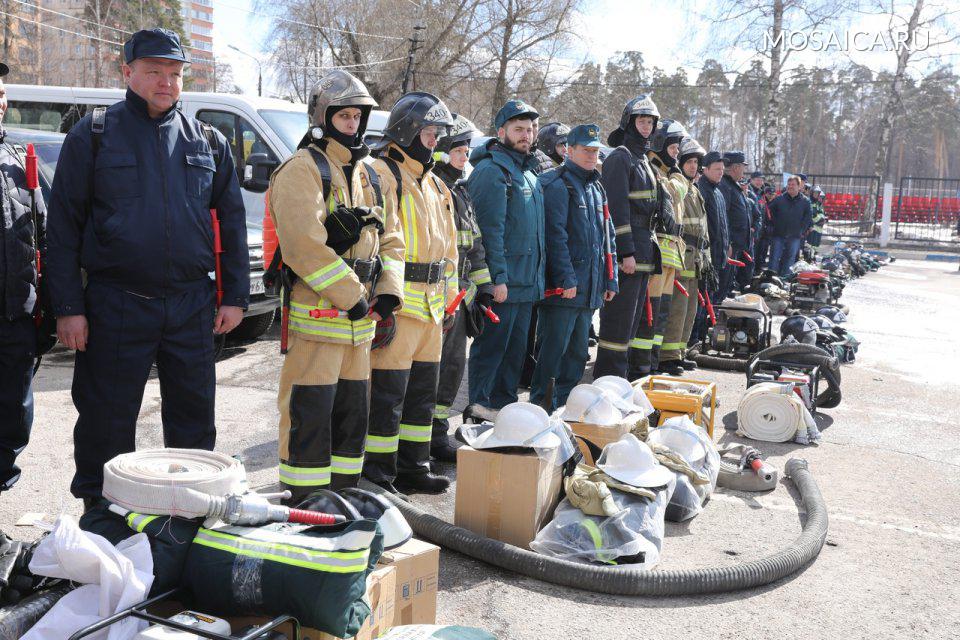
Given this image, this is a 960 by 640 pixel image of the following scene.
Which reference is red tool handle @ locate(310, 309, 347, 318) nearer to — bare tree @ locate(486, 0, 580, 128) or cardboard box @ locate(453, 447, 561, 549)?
cardboard box @ locate(453, 447, 561, 549)

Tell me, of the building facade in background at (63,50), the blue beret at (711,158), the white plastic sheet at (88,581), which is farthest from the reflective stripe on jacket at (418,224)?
the building facade in background at (63,50)

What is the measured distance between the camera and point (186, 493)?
2.71 m

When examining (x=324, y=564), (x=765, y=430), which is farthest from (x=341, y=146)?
(x=765, y=430)

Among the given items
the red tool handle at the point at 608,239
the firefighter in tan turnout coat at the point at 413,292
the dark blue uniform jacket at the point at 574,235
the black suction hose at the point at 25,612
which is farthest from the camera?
the red tool handle at the point at 608,239

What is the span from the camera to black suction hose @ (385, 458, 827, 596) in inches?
161

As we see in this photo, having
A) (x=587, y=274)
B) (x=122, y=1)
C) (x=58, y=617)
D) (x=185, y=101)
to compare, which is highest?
(x=122, y=1)

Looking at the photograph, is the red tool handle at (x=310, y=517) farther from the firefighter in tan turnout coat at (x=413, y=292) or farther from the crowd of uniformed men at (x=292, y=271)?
the firefighter in tan turnout coat at (x=413, y=292)

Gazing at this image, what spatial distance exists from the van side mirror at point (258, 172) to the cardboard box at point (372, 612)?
703 centimetres

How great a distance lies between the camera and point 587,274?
7.13m

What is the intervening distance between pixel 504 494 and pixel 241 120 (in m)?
7.08

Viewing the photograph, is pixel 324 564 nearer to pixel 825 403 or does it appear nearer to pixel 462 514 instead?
pixel 462 514

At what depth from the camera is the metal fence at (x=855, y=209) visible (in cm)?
3294

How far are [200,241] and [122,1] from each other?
49630mm

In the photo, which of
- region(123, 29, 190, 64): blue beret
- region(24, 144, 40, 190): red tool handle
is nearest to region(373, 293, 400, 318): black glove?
region(123, 29, 190, 64): blue beret
